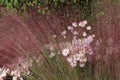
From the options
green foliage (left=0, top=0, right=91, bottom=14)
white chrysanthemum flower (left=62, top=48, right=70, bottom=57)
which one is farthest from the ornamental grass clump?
green foliage (left=0, top=0, right=91, bottom=14)

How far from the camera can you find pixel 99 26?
12.7ft

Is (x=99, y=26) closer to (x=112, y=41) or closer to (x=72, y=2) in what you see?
(x=112, y=41)

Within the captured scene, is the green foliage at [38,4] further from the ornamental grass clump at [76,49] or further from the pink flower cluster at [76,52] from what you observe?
the pink flower cluster at [76,52]

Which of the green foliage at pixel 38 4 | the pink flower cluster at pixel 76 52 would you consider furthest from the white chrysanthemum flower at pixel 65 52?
the green foliage at pixel 38 4

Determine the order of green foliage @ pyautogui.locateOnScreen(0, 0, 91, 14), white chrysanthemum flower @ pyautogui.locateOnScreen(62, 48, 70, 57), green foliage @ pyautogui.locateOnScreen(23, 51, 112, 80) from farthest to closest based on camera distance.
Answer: green foliage @ pyautogui.locateOnScreen(0, 0, 91, 14) < white chrysanthemum flower @ pyautogui.locateOnScreen(62, 48, 70, 57) < green foliage @ pyautogui.locateOnScreen(23, 51, 112, 80)

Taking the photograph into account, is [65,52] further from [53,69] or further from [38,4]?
[38,4]

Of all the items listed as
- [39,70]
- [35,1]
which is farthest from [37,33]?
[35,1]

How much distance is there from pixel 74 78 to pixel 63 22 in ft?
2.66

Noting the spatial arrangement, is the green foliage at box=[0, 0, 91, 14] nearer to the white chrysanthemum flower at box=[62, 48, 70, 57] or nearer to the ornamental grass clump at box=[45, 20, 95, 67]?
the ornamental grass clump at box=[45, 20, 95, 67]

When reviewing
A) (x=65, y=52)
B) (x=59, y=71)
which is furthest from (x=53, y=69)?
(x=65, y=52)

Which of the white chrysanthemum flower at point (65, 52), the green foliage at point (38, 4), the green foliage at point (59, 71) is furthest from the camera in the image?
the green foliage at point (38, 4)

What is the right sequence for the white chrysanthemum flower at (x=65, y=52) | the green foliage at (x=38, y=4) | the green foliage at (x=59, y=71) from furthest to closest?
the green foliage at (x=38, y=4)
the white chrysanthemum flower at (x=65, y=52)
the green foliage at (x=59, y=71)

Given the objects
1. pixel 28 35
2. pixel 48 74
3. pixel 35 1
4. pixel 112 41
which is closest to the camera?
pixel 112 41

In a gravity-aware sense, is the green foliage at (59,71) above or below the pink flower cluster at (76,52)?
below
